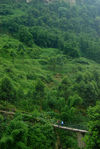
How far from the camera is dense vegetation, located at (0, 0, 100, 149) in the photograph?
456 inches

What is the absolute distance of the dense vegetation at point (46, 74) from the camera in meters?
11.6

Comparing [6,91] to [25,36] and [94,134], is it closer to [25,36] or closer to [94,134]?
[94,134]

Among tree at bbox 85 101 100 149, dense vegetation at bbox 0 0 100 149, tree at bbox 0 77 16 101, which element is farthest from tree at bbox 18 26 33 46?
tree at bbox 85 101 100 149

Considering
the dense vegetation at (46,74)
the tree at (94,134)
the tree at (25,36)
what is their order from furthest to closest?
the tree at (25,36)
the dense vegetation at (46,74)
the tree at (94,134)

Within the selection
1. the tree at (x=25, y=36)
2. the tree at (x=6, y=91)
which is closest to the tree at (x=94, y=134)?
the tree at (x=6, y=91)

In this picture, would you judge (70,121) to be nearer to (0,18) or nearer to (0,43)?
(0,43)

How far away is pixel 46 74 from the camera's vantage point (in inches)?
1212

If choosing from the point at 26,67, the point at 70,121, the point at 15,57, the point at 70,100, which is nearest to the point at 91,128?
the point at 70,121

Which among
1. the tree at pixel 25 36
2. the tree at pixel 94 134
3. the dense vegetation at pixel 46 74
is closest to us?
the tree at pixel 94 134

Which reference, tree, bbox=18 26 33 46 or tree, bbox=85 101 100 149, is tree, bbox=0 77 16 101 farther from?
tree, bbox=18 26 33 46

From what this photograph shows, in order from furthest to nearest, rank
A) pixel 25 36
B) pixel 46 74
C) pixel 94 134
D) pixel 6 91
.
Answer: pixel 25 36 → pixel 46 74 → pixel 6 91 → pixel 94 134

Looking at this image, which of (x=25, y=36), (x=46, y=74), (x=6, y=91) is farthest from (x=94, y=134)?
(x=25, y=36)

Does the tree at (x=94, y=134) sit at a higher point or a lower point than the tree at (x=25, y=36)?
lower

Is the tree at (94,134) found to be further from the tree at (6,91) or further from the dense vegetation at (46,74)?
the tree at (6,91)
